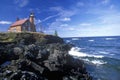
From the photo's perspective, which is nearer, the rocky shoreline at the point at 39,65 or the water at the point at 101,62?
the rocky shoreline at the point at 39,65

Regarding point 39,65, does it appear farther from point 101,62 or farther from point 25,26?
point 25,26

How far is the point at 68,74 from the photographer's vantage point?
880 inches

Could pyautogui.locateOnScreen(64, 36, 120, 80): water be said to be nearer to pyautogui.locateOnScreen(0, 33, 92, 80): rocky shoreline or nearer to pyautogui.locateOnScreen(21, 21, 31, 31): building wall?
pyautogui.locateOnScreen(0, 33, 92, 80): rocky shoreline

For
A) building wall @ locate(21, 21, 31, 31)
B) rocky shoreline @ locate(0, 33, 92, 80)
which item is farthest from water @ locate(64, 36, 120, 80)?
building wall @ locate(21, 21, 31, 31)

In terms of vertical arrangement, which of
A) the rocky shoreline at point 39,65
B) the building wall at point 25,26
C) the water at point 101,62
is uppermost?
the building wall at point 25,26

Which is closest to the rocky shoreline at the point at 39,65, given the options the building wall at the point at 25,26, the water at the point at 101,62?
the water at the point at 101,62

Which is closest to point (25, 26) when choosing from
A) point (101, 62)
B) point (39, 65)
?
point (101, 62)

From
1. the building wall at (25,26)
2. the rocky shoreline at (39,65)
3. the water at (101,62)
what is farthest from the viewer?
the building wall at (25,26)

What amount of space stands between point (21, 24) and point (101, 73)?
3493cm

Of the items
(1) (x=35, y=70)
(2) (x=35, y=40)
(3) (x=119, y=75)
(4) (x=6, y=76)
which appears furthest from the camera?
(2) (x=35, y=40)

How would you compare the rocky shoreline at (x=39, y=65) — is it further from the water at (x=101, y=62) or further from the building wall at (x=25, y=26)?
the building wall at (x=25, y=26)

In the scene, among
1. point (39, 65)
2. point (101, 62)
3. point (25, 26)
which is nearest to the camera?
point (39, 65)

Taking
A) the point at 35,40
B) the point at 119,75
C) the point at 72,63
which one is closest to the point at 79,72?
the point at 72,63

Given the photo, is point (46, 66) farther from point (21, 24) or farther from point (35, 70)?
point (21, 24)
